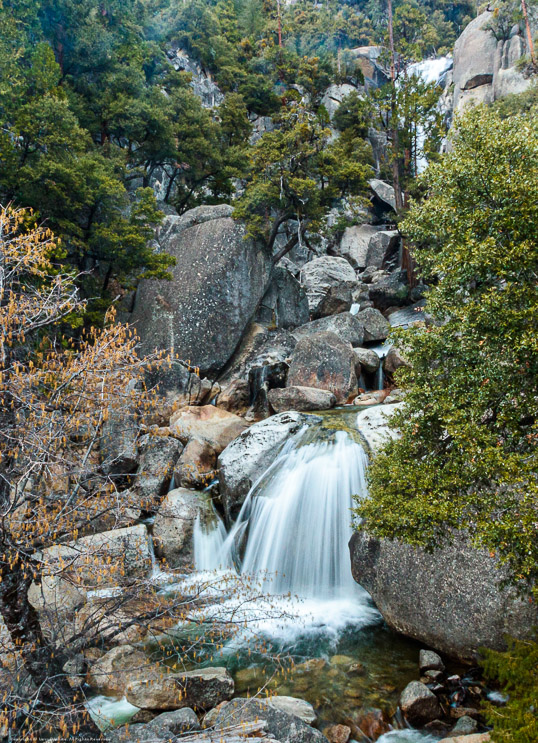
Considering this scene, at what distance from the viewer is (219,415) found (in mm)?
17406

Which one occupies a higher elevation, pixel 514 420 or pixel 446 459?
pixel 514 420

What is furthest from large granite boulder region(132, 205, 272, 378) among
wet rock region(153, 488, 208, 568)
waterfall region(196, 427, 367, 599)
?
waterfall region(196, 427, 367, 599)

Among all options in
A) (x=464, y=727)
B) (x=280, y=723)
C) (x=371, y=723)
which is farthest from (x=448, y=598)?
(x=280, y=723)

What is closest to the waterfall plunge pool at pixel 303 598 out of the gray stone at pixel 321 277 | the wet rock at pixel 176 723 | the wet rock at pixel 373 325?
the wet rock at pixel 176 723

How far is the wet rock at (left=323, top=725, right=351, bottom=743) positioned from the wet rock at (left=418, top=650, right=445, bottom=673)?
162cm

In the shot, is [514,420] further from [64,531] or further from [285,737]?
[64,531]

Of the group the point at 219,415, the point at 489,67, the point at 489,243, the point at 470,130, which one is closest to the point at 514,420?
the point at 489,243

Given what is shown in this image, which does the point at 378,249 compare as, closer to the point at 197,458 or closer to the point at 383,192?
the point at 383,192

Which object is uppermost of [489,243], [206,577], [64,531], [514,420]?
[489,243]

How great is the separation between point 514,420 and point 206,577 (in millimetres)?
8694

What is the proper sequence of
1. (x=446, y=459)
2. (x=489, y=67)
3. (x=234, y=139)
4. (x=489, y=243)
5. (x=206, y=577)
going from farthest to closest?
1. (x=489, y=67)
2. (x=234, y=139)
3. (x=206, y=577)
4. (x=446, y=459)
5. (x=489, y=243)

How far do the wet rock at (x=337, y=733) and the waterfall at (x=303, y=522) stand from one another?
3.64 metres

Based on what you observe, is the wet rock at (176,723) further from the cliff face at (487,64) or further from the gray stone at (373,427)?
the cliff face at (487,64)

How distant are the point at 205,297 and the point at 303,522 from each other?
13053 mm
